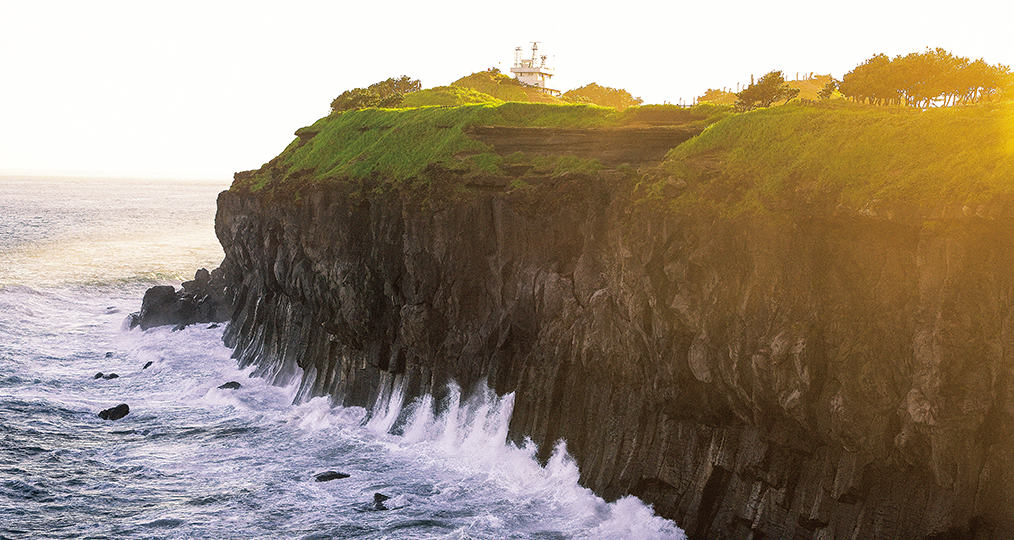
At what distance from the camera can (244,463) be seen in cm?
4147

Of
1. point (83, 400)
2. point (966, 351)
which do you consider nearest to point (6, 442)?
point (83, 400)

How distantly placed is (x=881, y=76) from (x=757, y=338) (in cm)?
2441

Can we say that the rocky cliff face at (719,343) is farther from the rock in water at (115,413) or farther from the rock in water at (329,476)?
the rock in water at (115,413)

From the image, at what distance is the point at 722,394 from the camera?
31.2m

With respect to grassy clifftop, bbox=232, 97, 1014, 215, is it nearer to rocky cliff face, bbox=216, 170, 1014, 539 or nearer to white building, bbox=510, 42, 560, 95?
rocky cliff face, bbox=216, 170, 1014, 539

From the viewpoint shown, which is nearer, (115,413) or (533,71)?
(115,413)

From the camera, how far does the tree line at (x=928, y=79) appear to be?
142 ft

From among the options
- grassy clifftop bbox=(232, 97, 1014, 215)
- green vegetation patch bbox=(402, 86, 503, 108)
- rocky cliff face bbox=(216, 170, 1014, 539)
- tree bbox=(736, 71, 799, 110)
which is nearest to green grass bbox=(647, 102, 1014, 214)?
grassy clifftop bbox=(232, 97, 1014, 215)

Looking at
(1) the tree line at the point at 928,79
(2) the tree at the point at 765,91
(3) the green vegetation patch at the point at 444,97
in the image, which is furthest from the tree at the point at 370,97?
(1) the tree line at the point at 928,79

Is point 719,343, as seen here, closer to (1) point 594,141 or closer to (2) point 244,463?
(1) point 594,141

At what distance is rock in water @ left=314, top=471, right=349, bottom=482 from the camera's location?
38.8 m

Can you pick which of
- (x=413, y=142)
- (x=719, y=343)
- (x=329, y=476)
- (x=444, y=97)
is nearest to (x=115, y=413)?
(x=329, y=476)

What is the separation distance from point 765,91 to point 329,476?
116ft

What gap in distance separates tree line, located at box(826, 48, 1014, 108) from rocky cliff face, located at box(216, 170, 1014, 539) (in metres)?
19.7
